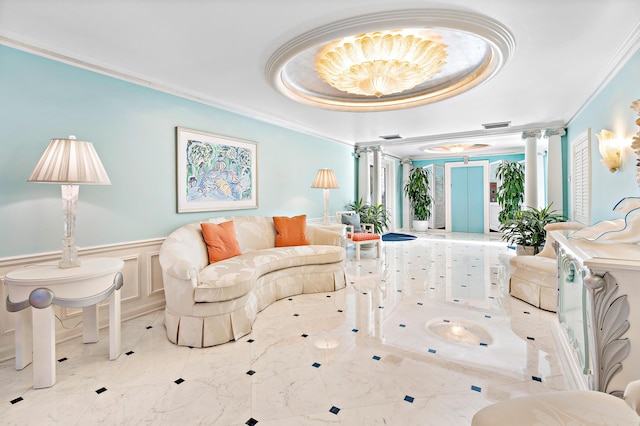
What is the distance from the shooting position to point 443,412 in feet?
5.69

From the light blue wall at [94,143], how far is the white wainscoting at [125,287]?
0.27 feet

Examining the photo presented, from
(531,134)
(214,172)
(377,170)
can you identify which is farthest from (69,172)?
(531,134)

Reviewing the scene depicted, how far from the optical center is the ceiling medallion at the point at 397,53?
2248 millimetres

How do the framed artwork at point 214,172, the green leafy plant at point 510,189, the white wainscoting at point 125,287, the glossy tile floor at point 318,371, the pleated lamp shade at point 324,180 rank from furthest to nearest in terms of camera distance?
the green leafy plant at point 510,189, the pleated lamp shade at point 324,180, the framed artwork at point 214,172, the white wainscoting at point 125,287, the glossy tile floor at point 318,371

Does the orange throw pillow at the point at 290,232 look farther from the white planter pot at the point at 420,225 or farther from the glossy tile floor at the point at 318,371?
the white planter pot at the point at 420,225

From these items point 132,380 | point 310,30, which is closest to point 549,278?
point 310,30

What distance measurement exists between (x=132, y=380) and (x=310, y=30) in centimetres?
287

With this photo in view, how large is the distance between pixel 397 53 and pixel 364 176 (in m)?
4.79

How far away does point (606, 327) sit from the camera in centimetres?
152

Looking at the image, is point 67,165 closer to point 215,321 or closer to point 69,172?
point 69,172

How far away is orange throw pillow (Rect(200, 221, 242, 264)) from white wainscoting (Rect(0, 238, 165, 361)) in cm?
53

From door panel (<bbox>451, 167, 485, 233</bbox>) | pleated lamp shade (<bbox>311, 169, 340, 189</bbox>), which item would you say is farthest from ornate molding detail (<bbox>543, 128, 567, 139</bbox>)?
door panel (<bbox>451, 167, 485, 233</bbox>)

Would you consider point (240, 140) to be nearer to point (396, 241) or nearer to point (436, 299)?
point (436, 299)

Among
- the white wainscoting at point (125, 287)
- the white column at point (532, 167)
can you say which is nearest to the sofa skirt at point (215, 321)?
the white wainscoting at point (125, 287)
